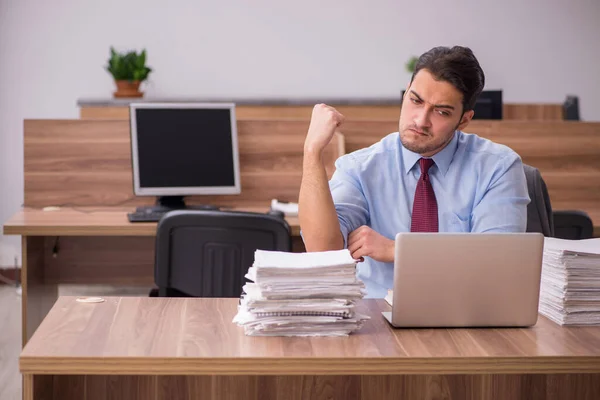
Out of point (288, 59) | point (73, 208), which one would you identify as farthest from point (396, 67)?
point (73, 208)

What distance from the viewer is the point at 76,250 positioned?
3.59 m

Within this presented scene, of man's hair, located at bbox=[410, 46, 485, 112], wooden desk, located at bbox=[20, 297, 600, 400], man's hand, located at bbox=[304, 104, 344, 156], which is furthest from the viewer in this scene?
man's hair, located at bbox=[410, 46, 485, 112]

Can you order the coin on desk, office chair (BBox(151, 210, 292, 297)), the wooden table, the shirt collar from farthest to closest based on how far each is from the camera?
1. the wooden table
2. office chair (BBox(151, 210, 292, 297))
3. the shirt collar
4. the coin on desk

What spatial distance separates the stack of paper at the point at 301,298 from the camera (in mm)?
1542

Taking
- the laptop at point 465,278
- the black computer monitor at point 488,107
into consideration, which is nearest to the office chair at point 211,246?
the laptop at point 465,278

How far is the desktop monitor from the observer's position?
350 centimetres

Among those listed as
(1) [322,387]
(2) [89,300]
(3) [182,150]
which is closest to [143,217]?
(3) [182,150]

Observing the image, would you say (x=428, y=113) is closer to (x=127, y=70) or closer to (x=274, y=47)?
(x=127, y=70)

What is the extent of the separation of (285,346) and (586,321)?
64cm

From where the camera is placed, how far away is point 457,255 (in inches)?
61.7

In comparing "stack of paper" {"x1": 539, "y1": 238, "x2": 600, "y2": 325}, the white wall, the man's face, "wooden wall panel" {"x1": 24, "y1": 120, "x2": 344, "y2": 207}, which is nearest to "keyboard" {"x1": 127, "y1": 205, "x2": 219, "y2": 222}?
"wooden wall panel" {"x1": 24, "y1": 120, "x2": 344, "y2": 207}

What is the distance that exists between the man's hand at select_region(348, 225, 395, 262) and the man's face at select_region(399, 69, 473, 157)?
0.26m

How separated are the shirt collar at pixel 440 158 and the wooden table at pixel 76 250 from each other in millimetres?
975

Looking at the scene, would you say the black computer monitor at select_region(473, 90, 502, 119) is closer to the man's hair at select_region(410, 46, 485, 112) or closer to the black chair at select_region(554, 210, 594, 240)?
the black chair at select_region(554, 210, 594, 240)
